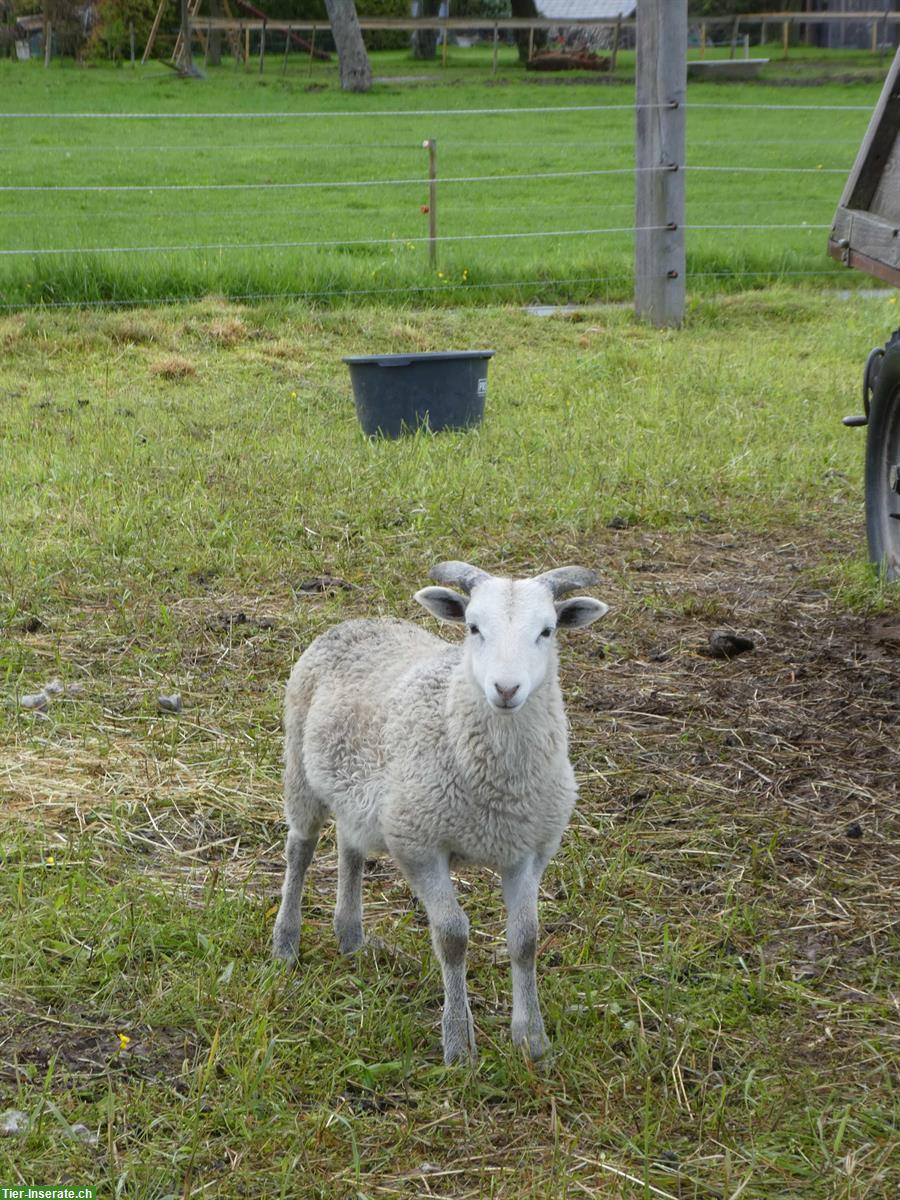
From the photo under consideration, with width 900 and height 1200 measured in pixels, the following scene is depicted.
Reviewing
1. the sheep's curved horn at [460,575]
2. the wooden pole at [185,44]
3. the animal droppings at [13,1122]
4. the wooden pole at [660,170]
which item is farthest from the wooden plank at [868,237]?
the wooden pole at [185,44]

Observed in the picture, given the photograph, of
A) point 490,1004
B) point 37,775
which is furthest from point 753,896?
point 37,775

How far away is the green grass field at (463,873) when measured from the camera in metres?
2.54

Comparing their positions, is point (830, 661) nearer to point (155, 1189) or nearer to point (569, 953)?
point (569, 953)

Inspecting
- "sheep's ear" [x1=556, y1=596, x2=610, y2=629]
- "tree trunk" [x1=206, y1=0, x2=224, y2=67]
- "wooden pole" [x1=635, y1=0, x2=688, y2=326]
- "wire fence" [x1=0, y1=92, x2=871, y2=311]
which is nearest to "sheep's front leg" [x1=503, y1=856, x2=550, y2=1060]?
"sheep's ear" [x1=556, y1=596, x2=610, y2=629]

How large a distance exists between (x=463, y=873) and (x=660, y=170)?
8280 mm

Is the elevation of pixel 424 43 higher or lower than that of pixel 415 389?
higher

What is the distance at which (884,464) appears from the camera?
17.3 feet

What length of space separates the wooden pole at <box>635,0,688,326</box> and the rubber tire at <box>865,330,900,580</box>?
562 cm

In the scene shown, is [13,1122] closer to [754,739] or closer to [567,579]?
[567,579]

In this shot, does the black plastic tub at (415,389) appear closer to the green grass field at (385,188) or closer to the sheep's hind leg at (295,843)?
the green grass field at (385,188)

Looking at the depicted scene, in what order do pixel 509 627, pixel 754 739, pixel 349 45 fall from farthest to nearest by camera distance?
1. pixel 349 45
2. pixel 754 739
3. pixel 509 627

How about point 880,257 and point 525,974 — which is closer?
point 525,974

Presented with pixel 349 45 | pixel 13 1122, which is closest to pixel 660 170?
pixel 13 1122

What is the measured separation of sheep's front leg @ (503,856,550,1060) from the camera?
2785 millimetres
